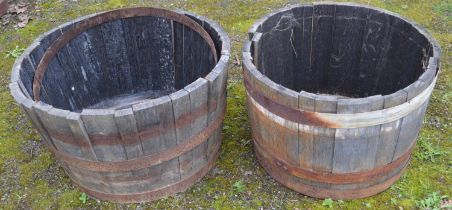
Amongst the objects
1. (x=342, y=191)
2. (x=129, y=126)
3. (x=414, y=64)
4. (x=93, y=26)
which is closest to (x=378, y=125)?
(x=342, y=191)

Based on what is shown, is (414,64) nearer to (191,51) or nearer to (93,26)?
(191,51)

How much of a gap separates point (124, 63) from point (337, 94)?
2.38 meters

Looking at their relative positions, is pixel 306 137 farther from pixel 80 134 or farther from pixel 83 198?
pixel 83 198

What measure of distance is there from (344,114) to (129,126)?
1521 mm

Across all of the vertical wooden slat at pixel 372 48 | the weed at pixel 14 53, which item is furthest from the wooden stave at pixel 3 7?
the vertical wooden slat at pixel 372 48

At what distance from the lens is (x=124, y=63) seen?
497cm

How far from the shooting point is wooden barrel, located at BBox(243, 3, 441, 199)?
10.4ft

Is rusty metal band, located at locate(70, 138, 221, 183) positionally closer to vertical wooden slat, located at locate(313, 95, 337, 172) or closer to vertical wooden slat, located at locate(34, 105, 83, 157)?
vertical wooden slat, located at locate(34, 105, 83, 157)

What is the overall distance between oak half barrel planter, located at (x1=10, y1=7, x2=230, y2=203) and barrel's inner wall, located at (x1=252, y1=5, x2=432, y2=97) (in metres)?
0.66

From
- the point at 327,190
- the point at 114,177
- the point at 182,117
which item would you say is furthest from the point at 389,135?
the point at 114,177

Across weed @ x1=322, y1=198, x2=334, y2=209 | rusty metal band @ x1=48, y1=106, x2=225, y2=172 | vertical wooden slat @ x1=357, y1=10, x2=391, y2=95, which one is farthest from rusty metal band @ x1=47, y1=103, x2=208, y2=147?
vertical wooden slat @ x1=357, y1=10, x2=391, y2=95

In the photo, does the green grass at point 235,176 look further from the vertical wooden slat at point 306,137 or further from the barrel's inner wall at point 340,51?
the barrel's inner wall at point 340,51

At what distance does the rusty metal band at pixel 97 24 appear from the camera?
3.99 metres

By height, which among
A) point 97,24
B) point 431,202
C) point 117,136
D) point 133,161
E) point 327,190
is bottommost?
point 431,202
